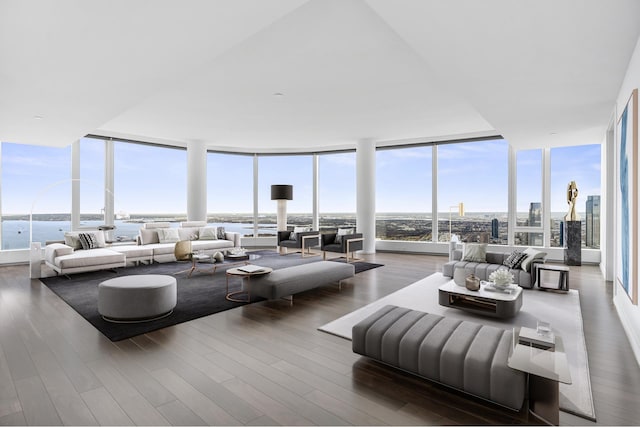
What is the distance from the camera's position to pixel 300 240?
8625 millimetres

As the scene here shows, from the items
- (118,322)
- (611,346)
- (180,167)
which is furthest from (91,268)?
(611,346)

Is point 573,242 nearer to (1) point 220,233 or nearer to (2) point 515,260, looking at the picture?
(2) point 515,260

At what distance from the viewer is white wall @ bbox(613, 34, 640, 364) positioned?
295cm

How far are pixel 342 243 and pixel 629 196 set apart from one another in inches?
209

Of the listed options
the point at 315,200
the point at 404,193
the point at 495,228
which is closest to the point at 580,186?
the point at 495,228

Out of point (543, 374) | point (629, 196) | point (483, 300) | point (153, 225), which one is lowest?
point (483, 300)

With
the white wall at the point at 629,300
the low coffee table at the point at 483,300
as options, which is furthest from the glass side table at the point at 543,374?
the low coffee table at the point at 483,300

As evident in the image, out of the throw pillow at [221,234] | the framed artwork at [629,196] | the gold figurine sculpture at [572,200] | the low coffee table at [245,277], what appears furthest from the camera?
the throw pillow at [221,234]

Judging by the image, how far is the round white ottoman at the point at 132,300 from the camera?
362 cm

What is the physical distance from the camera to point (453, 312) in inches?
160

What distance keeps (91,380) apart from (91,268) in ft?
14.7

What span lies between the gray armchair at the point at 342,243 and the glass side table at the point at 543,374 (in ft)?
18.7

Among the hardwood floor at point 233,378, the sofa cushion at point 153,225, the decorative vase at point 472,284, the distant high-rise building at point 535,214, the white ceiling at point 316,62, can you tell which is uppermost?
the white ceiling at point 316,62

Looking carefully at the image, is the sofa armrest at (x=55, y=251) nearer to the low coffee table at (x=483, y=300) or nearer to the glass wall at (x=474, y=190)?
the low coffee table at (x=483, y=300)
